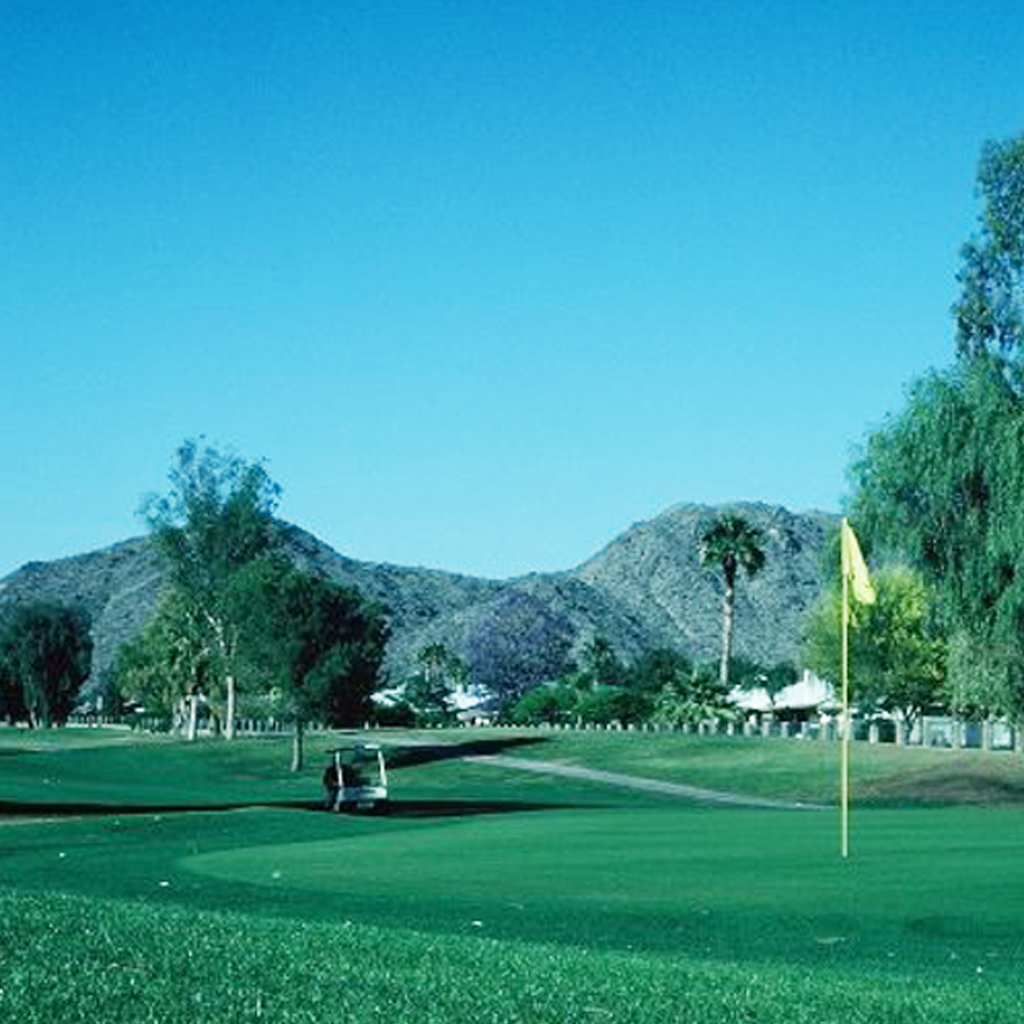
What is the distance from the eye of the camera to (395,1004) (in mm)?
10055

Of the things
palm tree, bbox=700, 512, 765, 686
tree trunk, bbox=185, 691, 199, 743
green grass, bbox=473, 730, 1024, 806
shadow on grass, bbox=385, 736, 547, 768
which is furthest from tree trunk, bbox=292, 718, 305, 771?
palm tree, bbox=700, 512, 765, 686

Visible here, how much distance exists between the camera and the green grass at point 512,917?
34.1 feet

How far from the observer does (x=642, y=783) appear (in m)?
84.2

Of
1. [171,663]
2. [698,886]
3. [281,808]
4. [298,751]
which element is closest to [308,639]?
[298,751]

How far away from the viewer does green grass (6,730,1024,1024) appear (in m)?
10.4

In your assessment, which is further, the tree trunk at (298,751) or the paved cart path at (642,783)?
the tree trunk at (298,751)

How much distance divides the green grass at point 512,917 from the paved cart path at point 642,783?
60.4ft

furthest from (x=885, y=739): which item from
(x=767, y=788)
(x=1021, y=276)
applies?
(x=1021, y=276)

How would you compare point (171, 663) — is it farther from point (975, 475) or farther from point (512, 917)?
point (512, 917)

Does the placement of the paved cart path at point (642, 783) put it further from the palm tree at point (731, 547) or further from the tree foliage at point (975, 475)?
the palm tree at point (731, 547)

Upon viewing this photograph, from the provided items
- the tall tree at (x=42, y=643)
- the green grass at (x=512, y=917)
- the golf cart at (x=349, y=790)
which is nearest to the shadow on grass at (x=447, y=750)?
the golf cart at (x=349, y=790)

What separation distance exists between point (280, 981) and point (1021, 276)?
46.9 metres

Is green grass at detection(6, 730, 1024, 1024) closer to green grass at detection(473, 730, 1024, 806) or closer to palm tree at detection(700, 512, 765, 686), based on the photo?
green grass at detection(473, 730, 1024, 806)

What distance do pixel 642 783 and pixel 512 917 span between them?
63617 mm
